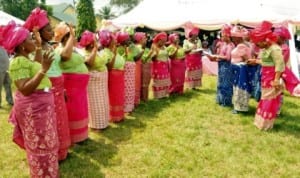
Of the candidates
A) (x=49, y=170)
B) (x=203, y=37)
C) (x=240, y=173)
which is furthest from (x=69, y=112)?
(x=203, y=37)

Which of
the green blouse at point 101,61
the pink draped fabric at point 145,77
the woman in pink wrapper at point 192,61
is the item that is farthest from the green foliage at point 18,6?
the green blouse at point 101,61

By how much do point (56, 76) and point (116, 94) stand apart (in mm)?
2084

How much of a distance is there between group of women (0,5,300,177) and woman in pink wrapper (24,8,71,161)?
1cm

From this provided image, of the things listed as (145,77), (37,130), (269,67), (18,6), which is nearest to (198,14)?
(145,77)

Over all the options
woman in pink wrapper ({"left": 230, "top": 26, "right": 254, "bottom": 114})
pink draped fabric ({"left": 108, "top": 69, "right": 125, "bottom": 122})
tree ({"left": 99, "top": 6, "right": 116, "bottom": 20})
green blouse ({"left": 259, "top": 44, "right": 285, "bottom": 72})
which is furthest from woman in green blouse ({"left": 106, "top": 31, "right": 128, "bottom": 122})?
tree ({"left": 99, "top": 6, "right": 116, "bottom": 20})

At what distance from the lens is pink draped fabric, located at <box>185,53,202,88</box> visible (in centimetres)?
941

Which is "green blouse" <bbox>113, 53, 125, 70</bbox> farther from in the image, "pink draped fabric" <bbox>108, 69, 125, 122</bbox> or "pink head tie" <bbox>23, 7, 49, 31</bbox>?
"pink head tie" <bbox>23, 7, 49, 31</bbox>

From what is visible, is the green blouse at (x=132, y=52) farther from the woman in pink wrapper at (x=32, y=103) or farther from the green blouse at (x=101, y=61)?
the woman in pink wrapper at (x=32, y=103)

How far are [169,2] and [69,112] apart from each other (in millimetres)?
11649

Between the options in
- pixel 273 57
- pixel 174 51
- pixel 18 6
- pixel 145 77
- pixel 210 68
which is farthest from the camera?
pixel 18 6

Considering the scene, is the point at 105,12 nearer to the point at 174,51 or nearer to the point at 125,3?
the point at 125,3

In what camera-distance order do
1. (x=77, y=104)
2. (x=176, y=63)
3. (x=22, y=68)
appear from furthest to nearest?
(x=176, y=63) < (x=77, y=104) < (x=22, y=68)

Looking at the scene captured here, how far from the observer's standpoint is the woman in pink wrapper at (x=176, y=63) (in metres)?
8.51

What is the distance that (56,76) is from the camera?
414 cm
